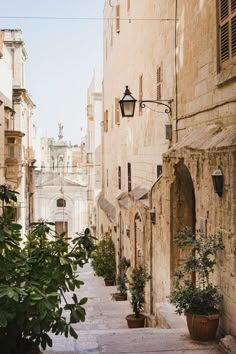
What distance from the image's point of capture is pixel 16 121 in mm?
28344

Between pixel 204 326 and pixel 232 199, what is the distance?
5.76 ft

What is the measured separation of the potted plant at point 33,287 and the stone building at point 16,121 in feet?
45.8

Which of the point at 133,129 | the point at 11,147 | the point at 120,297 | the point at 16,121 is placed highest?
the point at 16,121

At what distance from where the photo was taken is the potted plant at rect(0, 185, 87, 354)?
4945mm

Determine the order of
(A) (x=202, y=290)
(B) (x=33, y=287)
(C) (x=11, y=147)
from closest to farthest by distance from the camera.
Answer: (B) (x=33, y=287) < (A) (x=202, y=290) < (C) (x=11, y=147)

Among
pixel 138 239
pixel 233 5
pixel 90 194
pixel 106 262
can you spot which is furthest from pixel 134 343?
pixel 90 194

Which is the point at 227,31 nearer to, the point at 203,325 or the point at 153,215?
the point at 203,325

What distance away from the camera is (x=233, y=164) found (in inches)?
246

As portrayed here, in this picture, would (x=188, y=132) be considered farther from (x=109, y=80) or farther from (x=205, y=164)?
(x=109, y=80)

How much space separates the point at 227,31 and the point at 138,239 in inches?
307

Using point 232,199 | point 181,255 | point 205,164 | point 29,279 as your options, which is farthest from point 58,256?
point 181,255

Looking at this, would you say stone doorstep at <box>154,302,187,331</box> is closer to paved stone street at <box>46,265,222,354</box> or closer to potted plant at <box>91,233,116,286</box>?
paved stone street at <box>46,265,222,354</box>

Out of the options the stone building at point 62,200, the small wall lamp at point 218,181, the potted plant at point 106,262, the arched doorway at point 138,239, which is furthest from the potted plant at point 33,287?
the stone building at point 62,200

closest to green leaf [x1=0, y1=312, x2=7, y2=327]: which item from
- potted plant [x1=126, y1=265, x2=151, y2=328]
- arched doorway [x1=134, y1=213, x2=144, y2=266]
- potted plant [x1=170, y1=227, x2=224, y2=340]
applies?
potted plant [x1=170, y1=227, x2=224, y2=340]
